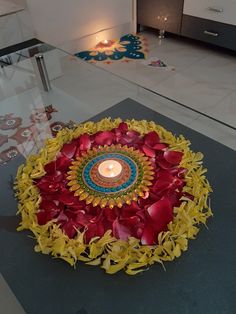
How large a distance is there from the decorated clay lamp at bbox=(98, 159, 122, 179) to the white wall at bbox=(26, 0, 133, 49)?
60.6 inches

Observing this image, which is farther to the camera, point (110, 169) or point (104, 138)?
point (104, 138)

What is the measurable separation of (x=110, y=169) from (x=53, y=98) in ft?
2.61

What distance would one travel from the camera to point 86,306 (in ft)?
2.10

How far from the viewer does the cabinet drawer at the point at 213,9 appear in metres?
1.91

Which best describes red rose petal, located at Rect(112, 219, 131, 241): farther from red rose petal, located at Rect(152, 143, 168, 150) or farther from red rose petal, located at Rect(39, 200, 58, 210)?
red rose petal, located at Rect(152, 143, 168, 150)

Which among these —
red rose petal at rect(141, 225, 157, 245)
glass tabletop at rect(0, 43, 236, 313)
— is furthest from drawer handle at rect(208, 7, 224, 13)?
red rose petal at rect(141, 225, 157, 245)

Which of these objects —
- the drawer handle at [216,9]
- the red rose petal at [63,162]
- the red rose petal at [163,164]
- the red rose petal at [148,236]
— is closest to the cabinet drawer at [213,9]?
the drawer handle at [216,9]

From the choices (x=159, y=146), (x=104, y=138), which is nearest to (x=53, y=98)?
(x=104, y=138)

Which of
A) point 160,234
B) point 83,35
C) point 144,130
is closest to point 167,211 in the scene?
point 160,234

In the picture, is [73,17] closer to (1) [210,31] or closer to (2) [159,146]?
(1) [210,31]

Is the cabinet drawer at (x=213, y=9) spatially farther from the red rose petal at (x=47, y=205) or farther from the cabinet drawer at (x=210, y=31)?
the red rose petal at (x=47, y=205)

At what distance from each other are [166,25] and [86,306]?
87.4 inches

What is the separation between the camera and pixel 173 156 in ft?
2.80

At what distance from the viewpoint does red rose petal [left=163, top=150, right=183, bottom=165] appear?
0.84m
